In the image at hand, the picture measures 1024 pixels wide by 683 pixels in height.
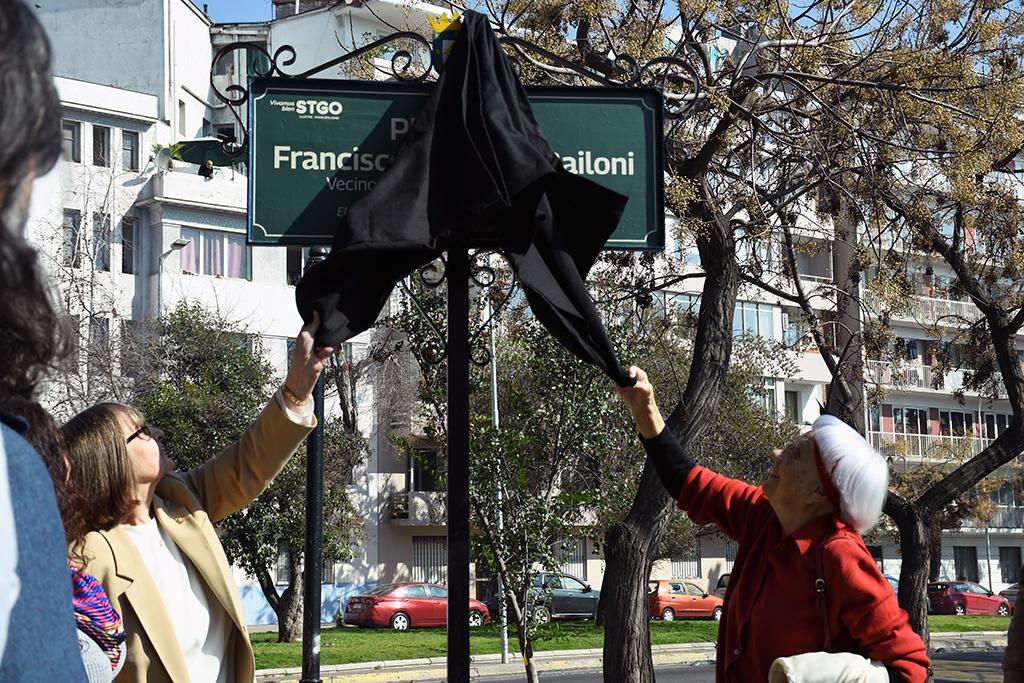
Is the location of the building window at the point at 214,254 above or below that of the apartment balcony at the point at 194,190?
below

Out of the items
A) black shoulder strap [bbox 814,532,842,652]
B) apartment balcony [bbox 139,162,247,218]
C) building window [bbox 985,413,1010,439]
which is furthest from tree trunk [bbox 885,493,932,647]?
building window [bbox 985,413,1010,439]

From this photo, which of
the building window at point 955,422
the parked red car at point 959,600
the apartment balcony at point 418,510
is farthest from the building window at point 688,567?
the building window at point 955,422

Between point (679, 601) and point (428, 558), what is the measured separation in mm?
9920

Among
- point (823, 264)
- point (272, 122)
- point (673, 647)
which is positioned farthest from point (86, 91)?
point (272, 122)

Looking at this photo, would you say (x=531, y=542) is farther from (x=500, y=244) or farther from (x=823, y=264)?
(x=823, y=264)

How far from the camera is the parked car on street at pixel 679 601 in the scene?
39188 millimetres

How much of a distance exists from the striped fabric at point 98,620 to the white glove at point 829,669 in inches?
65.7

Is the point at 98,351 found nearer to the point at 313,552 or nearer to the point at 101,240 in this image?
the point at 101,240

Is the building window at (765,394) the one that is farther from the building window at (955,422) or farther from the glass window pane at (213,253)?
the glass window pane at (213,253)

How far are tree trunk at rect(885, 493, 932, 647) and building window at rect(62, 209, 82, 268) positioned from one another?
19.7m

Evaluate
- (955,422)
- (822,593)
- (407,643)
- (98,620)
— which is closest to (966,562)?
(955,422)

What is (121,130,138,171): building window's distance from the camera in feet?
129

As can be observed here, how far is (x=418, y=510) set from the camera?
4341cm

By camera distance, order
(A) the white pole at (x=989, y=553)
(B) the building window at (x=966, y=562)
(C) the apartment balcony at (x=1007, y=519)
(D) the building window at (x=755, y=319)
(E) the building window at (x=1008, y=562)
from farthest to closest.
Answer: (E) the building window at (x=1008, y=562), (B) the building window at (x=966, y=562), (C) the apartment balcony at (x=1007, y=519), (A) the white pole at (x=989, y=553), (D) the building window at (x=755, y=319)
